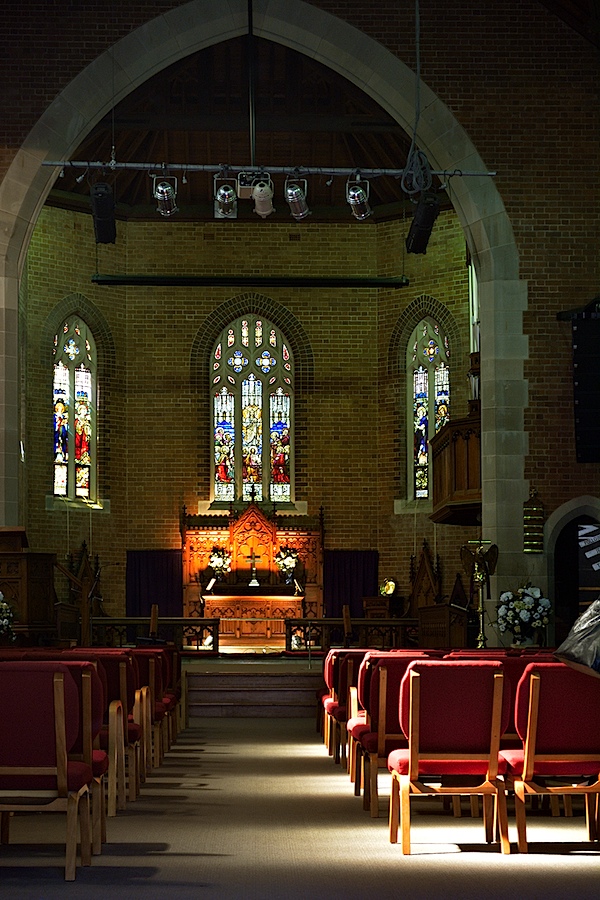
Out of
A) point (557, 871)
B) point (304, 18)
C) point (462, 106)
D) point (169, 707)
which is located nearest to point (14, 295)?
point (304, 18)

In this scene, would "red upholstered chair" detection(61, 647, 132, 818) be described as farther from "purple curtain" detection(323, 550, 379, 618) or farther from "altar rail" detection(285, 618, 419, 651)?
"purple curtain" detection(323, 550, 379, 618)

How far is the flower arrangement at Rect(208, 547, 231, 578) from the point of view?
21.8 m

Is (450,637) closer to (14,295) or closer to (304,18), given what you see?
(14,295)

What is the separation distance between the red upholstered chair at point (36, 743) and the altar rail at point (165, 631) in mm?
12044

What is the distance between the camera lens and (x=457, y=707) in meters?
5.50

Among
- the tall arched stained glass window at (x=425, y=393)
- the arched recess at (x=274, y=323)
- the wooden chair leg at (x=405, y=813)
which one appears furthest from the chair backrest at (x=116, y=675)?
the arched recess at (x=274, y=323)

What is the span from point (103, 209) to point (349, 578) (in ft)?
33.6

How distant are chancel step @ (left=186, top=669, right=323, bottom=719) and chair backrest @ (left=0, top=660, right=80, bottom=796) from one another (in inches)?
346

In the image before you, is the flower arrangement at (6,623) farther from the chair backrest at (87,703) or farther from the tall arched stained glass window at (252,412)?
the tall arched stained glass window at (252,412)

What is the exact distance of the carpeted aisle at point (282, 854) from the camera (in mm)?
4625

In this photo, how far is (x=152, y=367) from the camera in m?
23.2

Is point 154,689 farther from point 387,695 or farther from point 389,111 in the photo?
point 389,111

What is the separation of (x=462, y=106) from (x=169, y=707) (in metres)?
8.57

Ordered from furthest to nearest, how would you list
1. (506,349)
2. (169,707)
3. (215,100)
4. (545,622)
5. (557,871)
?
(215,100) → (506,349) → (545,622) → (169,707) → (557,871)
